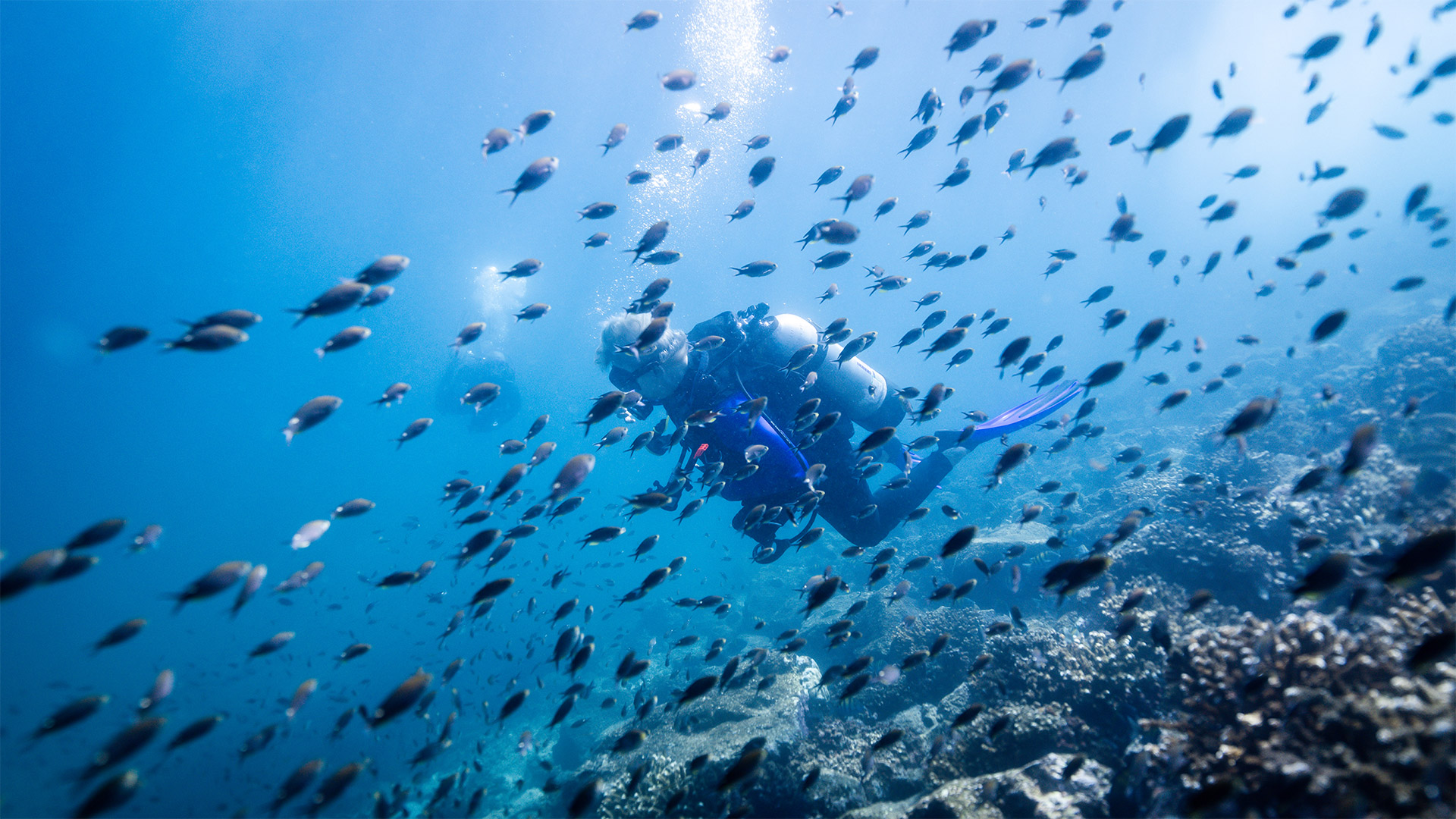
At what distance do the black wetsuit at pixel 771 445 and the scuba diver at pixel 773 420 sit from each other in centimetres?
2

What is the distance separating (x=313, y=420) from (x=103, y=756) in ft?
9.40

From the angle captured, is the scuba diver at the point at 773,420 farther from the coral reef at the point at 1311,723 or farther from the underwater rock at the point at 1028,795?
the coral reef at the point at 1311,723

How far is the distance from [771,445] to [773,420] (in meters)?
2.00

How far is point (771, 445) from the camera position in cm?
636

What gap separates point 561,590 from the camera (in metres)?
34.1

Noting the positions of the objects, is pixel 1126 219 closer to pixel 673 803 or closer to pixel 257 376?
pixel 673 803

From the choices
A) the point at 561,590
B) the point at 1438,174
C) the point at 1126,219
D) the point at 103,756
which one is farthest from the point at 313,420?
the point at 1438,174

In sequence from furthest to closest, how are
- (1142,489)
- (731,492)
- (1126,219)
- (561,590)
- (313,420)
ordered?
(561,590) → (1142,489) → (731,492) → (1126,219) → (313,420)

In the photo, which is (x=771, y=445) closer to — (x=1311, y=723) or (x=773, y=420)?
(x=773, y=420)

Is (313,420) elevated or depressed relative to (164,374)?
depressed

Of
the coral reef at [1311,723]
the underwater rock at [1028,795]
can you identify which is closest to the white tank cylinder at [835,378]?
the underwater rock at [1028,795]

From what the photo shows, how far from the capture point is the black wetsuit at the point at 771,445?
6.55 meters

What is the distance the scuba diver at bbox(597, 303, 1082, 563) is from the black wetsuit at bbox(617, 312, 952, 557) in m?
0.02

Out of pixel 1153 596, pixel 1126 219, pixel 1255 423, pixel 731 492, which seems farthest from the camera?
pixel 1153 596
